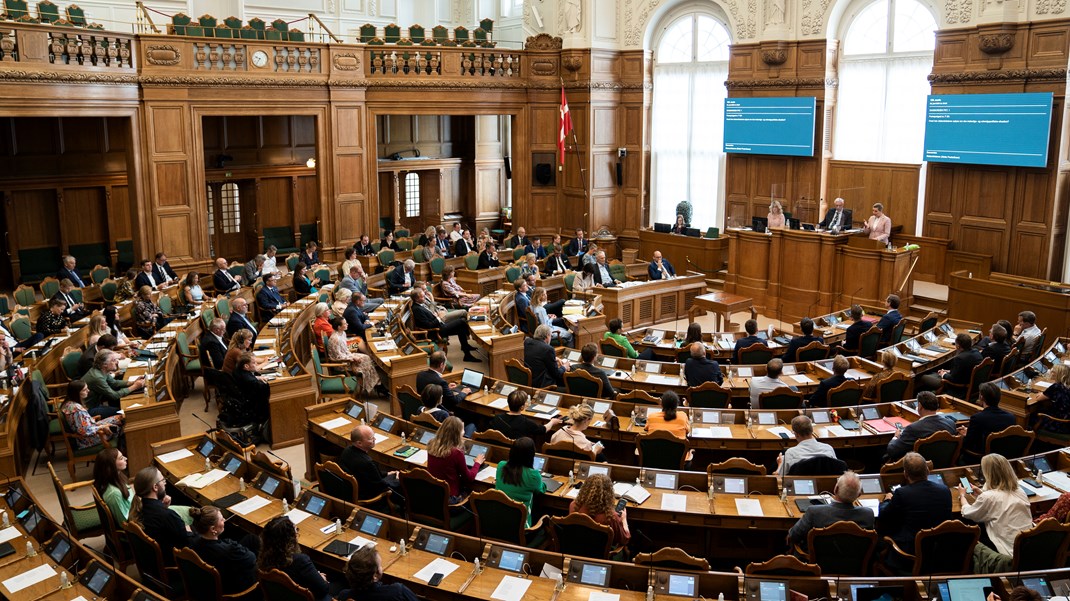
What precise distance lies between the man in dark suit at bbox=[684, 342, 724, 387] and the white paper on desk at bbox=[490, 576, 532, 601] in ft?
15.3

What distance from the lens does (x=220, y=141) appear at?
67.4 ft

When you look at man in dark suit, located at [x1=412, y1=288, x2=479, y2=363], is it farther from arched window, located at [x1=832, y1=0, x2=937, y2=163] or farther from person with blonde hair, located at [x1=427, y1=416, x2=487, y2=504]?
arched window, located at [x1=832, y1=0, x2=937, y2=163]

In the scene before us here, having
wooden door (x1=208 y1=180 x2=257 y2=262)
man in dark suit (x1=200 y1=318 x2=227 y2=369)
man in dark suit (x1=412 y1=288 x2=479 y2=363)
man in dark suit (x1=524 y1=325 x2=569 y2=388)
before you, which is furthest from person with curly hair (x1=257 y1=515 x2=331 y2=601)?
wooden door (x1=208 y1=180 x2=257 y2=262)

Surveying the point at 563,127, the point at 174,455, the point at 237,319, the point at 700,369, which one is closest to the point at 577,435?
the point at 700,369

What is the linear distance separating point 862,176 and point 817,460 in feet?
40.1

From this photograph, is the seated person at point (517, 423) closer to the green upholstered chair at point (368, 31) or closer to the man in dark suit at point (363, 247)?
the man in dark suit at point (363, 247)

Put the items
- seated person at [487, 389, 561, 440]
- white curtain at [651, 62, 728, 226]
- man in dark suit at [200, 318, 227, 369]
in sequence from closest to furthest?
seated person at [487, 389, 561, 440]
man in dark suit at [200, 318, 227, 369]
white curtain at [651, 62, 728, 226]

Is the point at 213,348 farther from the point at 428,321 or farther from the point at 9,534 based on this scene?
the point at 9,534

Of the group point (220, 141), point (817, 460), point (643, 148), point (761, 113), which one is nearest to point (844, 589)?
point (817, 460)

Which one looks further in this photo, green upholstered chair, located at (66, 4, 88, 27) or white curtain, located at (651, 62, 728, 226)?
white curtain, located at (651, 62, 728, 226)

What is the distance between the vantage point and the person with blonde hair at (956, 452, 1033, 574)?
19.7 ft

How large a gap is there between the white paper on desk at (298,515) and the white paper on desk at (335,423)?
1816 mm

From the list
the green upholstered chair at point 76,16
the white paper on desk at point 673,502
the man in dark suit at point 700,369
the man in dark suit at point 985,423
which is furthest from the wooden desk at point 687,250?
the white paper on desk at point 673,502

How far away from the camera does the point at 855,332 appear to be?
38.5 feet
